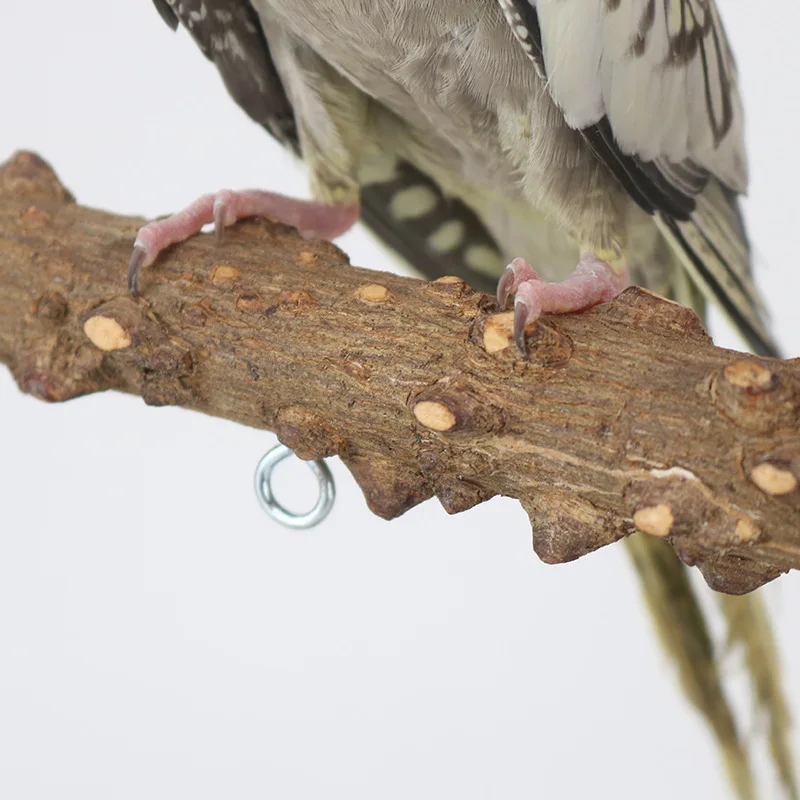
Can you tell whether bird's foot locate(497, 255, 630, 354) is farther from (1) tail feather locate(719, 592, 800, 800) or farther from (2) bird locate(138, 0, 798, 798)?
(1) tail feather locate(719, 592, 800, 800)

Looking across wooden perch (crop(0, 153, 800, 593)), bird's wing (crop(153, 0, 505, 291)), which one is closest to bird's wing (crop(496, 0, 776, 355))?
wooden perch (crop(0, 153, 800, 593))

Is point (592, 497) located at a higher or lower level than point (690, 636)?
higher

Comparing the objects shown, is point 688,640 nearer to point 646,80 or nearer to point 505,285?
point 505,285

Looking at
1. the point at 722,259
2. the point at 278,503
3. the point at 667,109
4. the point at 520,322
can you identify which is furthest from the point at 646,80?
the point at 278,503

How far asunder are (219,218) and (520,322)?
18.7 inches

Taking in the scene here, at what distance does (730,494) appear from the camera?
0.81 meters

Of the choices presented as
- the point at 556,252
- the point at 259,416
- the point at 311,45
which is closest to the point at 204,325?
the point at 259,416

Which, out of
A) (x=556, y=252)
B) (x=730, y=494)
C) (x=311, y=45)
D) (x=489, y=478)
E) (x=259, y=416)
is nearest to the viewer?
(x=730, y=494)

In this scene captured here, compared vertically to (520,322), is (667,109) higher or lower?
higher

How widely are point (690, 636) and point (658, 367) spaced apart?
631 millimetres

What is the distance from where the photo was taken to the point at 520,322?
928mm

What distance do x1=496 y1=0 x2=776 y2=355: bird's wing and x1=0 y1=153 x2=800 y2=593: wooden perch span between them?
266 mm

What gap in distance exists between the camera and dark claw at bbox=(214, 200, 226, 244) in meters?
1.20

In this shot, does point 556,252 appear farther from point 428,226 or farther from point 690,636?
point 690,636
